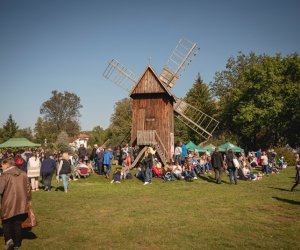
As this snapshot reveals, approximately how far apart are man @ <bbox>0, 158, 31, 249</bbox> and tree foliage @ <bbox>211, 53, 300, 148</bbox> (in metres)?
42.6

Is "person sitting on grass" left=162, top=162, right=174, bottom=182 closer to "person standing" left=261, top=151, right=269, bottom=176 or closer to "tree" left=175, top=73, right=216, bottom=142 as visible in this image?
"person standing" left=261, top=151, right=269, bottom=176

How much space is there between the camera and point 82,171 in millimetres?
23000

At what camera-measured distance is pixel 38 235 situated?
9.35m

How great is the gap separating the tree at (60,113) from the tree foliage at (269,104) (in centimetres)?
4806

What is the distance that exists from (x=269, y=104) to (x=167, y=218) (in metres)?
40.5

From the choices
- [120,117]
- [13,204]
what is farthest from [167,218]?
[120,117]

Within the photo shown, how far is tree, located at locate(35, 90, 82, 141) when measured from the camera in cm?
8594

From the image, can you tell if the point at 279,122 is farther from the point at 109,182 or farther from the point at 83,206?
the point at 83,206

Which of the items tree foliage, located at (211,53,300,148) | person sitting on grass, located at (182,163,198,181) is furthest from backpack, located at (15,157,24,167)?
tree foliage, located at (211,53,300,148)

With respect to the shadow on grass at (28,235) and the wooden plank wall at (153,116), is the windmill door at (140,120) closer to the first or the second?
the wooden plank wall at (153,116)

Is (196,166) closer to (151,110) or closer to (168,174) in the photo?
(168,174)

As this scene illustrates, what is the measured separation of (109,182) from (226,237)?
43.3 feet

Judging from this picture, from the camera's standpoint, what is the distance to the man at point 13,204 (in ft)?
25.5

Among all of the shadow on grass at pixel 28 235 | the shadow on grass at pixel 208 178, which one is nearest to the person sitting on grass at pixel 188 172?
the shadow on grass at pixel 208 178
